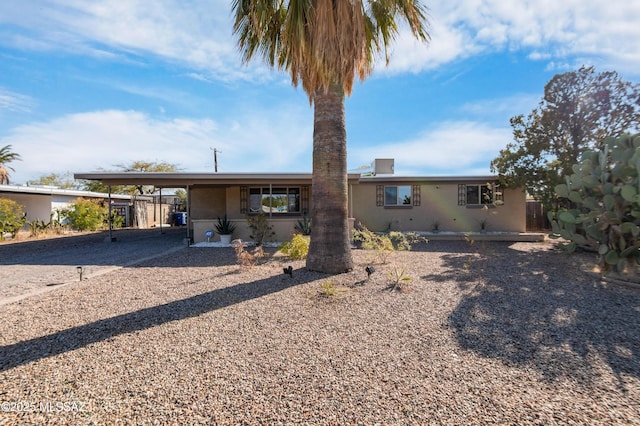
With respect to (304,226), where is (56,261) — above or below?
below

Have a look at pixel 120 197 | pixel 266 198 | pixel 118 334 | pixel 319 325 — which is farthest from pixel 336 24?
pixel 120 197

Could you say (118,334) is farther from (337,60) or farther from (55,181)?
(55,181)

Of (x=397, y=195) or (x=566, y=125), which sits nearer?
(x=566, y=125)

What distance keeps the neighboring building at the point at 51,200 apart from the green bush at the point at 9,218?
1664 millimetres

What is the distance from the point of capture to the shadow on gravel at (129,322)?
3184 millimetres

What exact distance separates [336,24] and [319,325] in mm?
5452

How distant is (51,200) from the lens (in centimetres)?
1720

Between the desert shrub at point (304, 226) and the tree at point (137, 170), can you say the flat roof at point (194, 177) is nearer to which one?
the desert shrub at point (304, 226)

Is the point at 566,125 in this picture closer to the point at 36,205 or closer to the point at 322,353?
the point at 322,353

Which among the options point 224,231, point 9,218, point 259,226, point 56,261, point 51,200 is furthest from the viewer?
point 51,200

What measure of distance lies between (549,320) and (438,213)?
1042 centimetres

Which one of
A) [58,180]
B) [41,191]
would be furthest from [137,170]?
[41,191]

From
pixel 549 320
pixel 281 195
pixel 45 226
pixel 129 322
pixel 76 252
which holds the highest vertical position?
pixel 281 195

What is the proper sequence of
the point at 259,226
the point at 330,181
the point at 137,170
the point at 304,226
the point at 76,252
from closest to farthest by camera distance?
the point at 330,181, the point at 76,252, the point at 259,226, the point at 304,226, the point at 137,170
